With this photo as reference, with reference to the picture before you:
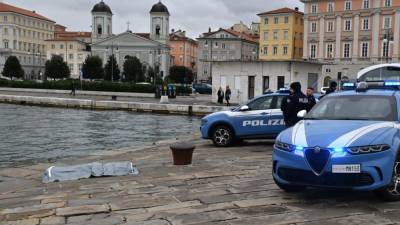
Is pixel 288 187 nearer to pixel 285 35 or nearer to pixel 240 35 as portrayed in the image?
pixel 285 35

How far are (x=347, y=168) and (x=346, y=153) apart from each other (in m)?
0.20

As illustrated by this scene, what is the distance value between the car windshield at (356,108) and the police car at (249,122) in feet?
20.5

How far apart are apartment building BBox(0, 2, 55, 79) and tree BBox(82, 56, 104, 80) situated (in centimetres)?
4919

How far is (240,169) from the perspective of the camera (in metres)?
10.9

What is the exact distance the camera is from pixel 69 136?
21969 millimetres

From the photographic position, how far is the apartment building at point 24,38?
158 m

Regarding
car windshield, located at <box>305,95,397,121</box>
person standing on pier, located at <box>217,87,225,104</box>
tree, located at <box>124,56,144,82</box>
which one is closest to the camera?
car windshield, located at <box>305,95,397,121</box>

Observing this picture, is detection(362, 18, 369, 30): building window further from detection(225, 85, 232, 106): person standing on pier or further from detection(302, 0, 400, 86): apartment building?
detection(225, 85, 232, 106): person standing on pier

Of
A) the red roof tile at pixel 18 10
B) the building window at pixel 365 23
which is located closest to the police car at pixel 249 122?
the building window at pixel 365 23

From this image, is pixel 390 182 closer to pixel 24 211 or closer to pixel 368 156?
pixel 368 156

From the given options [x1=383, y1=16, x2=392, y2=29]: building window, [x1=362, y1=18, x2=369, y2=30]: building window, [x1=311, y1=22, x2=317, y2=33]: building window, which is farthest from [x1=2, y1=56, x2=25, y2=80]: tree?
[x1=383, y1=16, x2=392, y2=29]: building window

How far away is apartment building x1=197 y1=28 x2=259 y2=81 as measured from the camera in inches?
5738

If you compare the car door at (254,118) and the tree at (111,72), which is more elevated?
the tree at (111,72)

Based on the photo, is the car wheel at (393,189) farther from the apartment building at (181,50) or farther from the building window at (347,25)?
the apartment building at (181,50)
